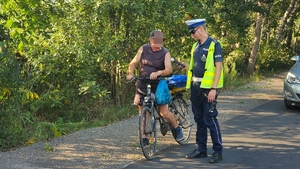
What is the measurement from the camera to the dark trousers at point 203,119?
607 cm

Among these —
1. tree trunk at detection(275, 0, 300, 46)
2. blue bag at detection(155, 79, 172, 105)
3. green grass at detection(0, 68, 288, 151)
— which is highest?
tree trunk at detection(275, 0, 300, 46)

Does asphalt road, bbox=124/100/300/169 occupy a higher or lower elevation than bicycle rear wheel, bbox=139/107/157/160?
lower

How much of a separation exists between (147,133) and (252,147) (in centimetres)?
183

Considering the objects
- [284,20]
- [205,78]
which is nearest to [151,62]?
[205,78]

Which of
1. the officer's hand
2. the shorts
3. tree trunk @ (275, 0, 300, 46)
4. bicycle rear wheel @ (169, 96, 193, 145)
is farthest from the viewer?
tree trunk @ (275, 0, 300, 46)

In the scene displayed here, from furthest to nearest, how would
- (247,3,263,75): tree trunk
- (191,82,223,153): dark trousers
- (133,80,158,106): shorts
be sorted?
(247,3,263,75): tree trunk → (133,80,158,106): shorts → (191,82,223,153): dark trousers

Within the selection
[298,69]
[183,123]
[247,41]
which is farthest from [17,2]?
[247,41]

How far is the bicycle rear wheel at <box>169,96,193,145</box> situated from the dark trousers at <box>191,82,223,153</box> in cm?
78

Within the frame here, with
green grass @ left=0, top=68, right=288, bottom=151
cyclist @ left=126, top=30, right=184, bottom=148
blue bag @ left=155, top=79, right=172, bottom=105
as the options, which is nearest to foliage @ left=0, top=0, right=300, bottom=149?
green grass @ left=0, top=68, right=288, bottom=151

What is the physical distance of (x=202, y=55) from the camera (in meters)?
6.00

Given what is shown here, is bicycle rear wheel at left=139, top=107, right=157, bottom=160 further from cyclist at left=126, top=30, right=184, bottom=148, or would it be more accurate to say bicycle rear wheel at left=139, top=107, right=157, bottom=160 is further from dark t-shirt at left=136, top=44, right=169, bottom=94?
dark t-shirt at left=136, top=44, right=169, bottom=94

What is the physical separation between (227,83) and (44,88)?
6.44 metres

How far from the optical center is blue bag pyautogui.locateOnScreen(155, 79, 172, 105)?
21.1 feet

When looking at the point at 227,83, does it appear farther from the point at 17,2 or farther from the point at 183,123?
the point at 17,2
